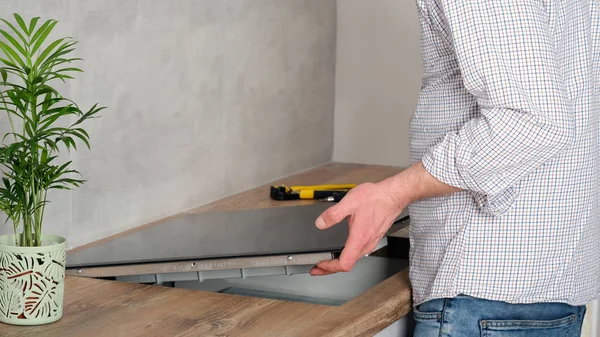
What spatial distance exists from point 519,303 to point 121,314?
21.3 inches

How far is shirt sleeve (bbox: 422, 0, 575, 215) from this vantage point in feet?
3.29

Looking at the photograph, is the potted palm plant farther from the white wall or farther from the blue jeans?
the white wall

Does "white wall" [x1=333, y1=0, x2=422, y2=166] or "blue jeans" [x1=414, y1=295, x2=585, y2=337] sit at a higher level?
"white wall" [x1=333, y1=0, x2=422, y2=166]

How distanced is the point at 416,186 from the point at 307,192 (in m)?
0.79

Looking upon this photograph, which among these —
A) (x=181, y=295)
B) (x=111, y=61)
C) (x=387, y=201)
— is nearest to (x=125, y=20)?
(x=111, y=61)

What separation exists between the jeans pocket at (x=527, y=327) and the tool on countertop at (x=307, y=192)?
2.38 ft

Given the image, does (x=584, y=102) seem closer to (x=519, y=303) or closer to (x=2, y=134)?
(x=519, y=303)

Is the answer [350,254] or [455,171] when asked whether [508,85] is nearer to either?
[455,171]

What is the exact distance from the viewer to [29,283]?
107cm

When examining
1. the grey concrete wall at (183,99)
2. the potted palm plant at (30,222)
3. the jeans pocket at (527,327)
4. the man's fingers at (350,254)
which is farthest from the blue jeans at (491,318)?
the grey concrete wall at (183,99)

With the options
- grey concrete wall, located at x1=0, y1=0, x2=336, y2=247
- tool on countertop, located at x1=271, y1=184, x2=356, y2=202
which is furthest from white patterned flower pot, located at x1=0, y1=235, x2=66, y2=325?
tool on countertop, located at x1=271, y1=184, x2=356, y2=202

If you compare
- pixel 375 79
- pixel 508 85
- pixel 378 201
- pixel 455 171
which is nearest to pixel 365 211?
pixel 378 201

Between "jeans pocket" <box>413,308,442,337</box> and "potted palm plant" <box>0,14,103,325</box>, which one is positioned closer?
"potted palm plant" <box>0,14,103,325</box>

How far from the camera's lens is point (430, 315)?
3.89 ft
